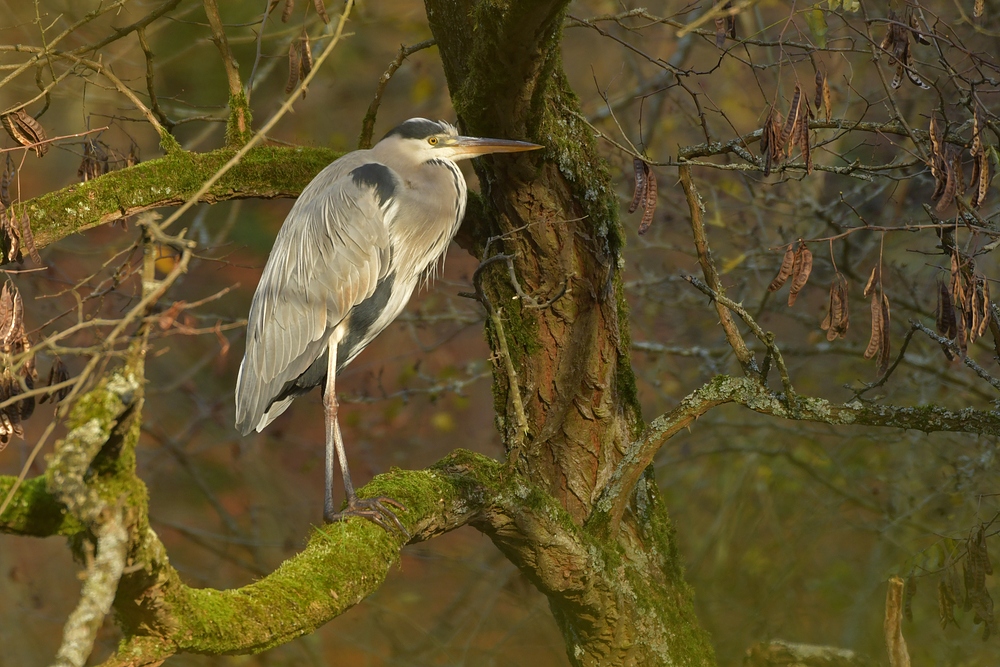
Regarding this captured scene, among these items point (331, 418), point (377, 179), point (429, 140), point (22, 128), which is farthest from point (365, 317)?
point (22, 128)

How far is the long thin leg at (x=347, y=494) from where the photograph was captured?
2600 millimetres

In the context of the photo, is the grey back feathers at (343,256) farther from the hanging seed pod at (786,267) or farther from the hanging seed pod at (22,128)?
the hanging seed pod at (786,267)

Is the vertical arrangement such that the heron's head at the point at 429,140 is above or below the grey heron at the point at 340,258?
above

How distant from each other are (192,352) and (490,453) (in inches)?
117

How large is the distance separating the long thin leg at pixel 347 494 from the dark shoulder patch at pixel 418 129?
887mm

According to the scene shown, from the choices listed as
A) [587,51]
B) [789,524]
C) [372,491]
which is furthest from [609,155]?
[587,51]

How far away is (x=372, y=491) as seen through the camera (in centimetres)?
272

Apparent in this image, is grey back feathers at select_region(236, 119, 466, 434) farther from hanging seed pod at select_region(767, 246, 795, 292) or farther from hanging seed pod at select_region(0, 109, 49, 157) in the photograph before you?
hanging seed pod at select_region(767, 246, 795, 292)

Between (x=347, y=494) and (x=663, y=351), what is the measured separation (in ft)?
6.67

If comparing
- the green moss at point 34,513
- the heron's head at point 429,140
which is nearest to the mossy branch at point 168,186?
the heron's head at point 429,140

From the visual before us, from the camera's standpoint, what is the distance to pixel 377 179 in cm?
357

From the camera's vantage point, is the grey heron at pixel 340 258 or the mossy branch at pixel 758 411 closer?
the mossy branch at pixel 758 411

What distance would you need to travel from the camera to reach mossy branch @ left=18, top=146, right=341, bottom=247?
9.48ft

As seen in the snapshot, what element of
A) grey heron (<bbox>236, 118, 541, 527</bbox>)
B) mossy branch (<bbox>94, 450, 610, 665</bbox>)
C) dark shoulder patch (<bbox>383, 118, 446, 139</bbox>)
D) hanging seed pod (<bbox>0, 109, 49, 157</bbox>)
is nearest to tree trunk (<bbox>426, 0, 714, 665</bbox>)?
mossy branch (<bbox>94, 450, 610, 665</bbox>)
